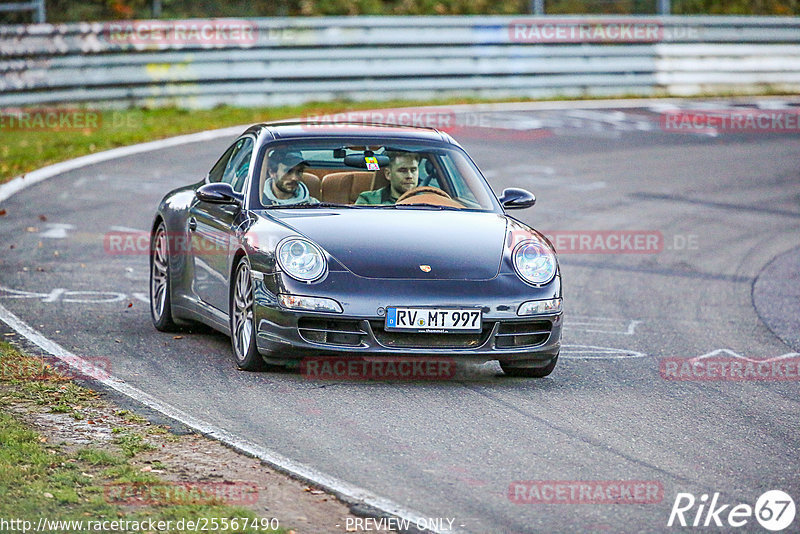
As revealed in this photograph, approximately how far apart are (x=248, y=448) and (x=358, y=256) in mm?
1738

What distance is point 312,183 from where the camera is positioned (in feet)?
27.8

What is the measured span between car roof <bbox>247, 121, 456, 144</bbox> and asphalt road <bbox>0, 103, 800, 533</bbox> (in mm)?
1408

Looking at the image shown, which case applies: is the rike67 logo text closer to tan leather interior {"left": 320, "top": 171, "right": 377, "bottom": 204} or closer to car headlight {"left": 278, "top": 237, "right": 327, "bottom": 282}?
car headlight {"left": 278, "top": 237, "right": 327, "bottom": 282}

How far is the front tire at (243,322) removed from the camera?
761 centimetres

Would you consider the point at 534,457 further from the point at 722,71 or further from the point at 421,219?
the point at 722,71

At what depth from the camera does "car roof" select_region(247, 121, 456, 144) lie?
28.7 feet

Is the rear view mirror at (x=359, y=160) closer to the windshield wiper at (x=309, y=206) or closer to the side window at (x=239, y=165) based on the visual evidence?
the windshield wiper at (x=309, y=206)

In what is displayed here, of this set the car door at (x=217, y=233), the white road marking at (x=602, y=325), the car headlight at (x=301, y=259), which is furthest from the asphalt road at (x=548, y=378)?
the car headlight at (x=301, y=259)

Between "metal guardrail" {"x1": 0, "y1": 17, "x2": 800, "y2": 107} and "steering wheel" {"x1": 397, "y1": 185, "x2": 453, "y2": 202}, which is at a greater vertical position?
"steering wheel" {"x1": 397, "y1": 185, "x2": 453, "y2": 202}

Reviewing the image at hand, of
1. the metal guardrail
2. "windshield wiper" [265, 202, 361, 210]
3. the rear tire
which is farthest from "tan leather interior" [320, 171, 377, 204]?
the metal guardrail

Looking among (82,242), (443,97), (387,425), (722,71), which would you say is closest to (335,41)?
(443,97)

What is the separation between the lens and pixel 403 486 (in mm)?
5488

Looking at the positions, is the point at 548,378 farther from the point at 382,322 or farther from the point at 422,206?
the point at 422,206

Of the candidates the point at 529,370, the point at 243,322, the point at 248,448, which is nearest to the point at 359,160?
the point at 243,322
